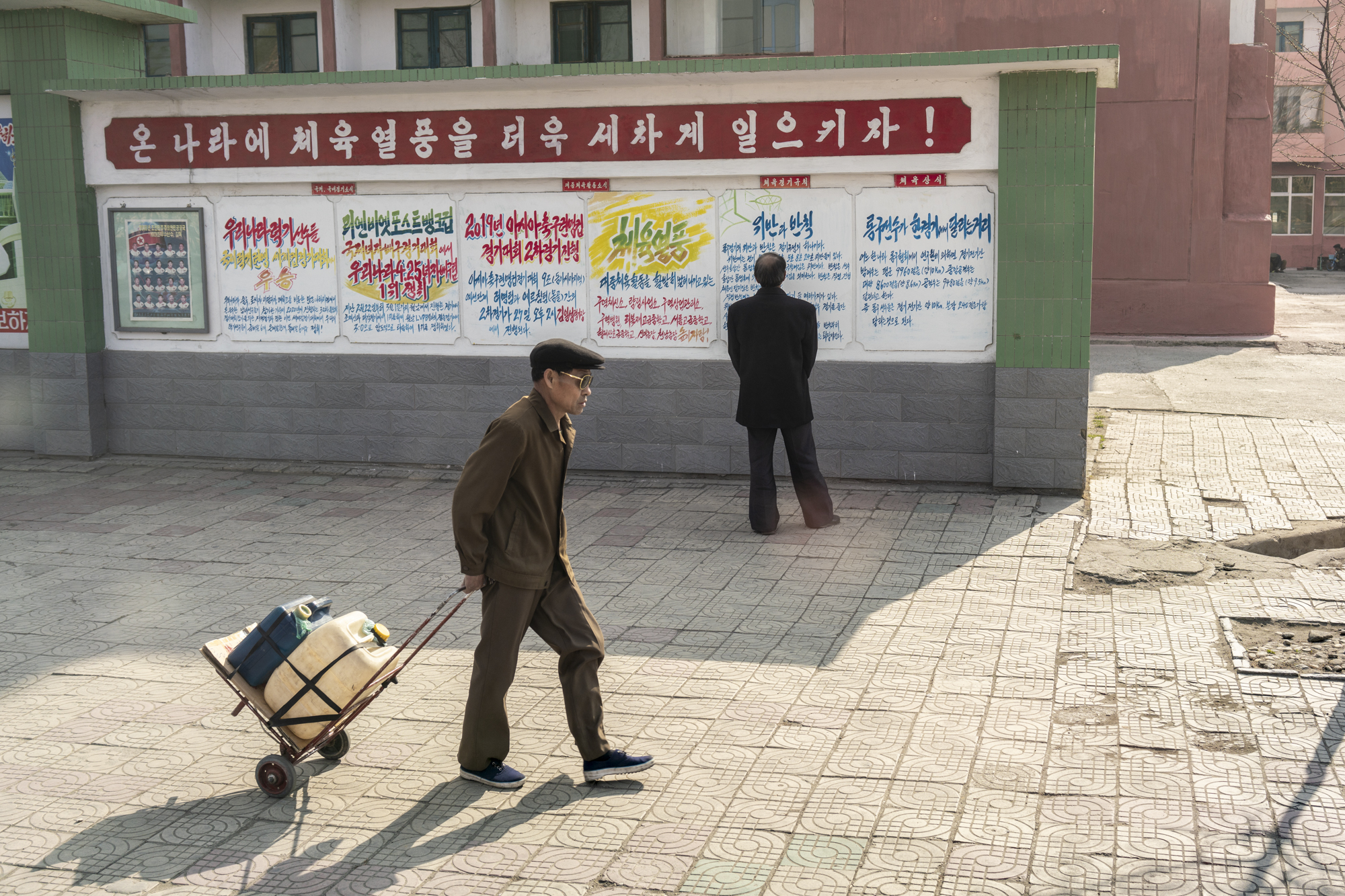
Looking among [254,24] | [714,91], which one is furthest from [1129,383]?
[254,24]

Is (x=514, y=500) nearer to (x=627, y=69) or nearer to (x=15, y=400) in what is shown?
(x=627, y=69)

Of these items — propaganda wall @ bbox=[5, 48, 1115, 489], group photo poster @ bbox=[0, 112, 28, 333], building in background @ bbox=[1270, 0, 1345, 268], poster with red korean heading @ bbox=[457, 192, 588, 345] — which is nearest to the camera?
propaganda wall @ bbox=[5, 48, 1115, 489]

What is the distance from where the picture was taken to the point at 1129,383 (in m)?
15.6

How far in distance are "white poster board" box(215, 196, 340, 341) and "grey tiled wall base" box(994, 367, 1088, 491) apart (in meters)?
5.55

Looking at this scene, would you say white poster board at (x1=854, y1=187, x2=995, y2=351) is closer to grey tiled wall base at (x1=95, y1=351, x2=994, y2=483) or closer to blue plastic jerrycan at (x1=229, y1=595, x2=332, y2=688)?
grey tiled wall base at (x1=95, y1=351, x2=994, y2=483)

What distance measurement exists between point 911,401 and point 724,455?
152 centimetres

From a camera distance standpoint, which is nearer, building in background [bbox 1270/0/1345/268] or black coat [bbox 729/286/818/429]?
black coat [bbox 729/286/818/429]

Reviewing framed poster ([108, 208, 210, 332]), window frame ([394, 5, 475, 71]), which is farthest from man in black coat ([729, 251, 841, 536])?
window frame ([394, 5, 475, 71])

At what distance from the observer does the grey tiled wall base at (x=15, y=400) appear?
1199 cm

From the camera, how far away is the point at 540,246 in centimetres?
1061

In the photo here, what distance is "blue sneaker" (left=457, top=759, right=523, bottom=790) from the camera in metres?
4.90

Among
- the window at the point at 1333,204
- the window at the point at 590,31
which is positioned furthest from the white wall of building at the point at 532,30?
the window at the point at 1333,204

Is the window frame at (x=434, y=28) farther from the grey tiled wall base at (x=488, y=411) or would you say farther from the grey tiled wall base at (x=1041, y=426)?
the grey tiled wall base at (x=1041, y=426)

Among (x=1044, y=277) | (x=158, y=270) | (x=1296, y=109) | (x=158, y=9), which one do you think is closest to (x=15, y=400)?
(x=158, y=270)
